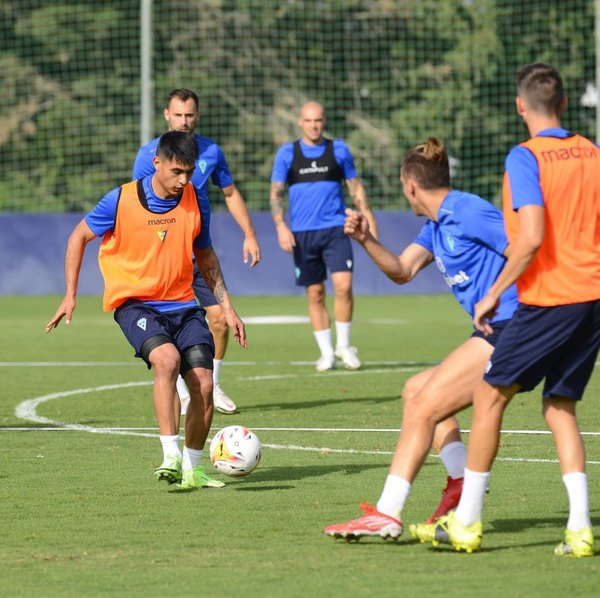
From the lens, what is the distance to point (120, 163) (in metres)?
33.2

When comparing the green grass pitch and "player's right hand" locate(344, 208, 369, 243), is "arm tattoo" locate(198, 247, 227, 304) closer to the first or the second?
the green grass pitch

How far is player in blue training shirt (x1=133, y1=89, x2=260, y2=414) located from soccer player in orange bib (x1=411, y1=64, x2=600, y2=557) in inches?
168

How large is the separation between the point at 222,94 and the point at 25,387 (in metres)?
21.6

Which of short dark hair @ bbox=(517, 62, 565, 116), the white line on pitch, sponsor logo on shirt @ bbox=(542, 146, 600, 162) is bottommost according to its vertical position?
the white line on pitch

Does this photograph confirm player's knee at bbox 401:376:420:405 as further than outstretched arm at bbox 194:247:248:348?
No

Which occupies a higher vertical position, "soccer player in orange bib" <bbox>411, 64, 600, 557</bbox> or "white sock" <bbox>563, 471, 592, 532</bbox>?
"soccer player in orange bib" <bbox>411, 64, 600, 557</bbox>

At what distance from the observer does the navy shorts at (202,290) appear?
10.9m

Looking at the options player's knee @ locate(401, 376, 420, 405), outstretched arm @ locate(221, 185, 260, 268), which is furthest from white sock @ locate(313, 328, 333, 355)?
player's knee @ locate(401, 376, 420, 405)

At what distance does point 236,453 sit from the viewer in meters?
7.78

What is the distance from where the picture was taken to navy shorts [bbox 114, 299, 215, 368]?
25.7 feet

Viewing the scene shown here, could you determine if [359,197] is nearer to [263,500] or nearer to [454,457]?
[263,500]

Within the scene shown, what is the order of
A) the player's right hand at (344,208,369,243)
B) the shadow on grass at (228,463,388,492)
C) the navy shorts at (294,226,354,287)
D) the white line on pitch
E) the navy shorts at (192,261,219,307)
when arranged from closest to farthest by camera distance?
the player's right hand at (344,208,369,243), the shadow on grass at (228,463,388,492), the navy shorts at (192,261,219,307), the navy shorts at (294,226,354,287), the white line on pitch

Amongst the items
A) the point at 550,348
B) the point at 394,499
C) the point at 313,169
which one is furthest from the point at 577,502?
the point at 313,169

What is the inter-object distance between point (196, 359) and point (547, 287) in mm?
2702
